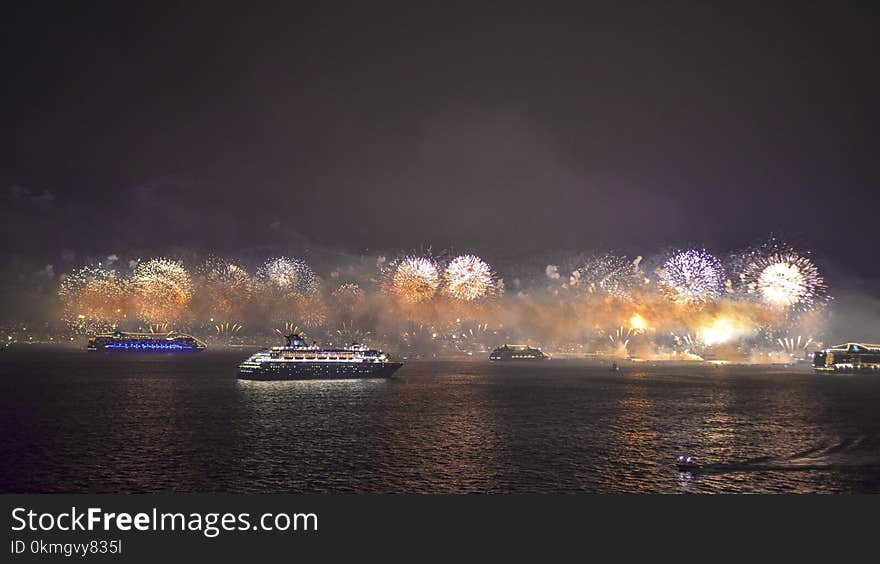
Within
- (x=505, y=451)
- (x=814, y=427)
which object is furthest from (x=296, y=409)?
(x=814, y=427)

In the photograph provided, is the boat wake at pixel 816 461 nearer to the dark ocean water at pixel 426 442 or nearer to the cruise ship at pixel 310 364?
the dark ocean water at pixel 426 442

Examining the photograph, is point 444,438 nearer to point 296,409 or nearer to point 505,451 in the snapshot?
point 505,451

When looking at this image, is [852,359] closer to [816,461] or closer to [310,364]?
[310,364]

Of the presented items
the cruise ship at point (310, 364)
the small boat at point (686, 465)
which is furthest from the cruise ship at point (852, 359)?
the small boat at point (686, 465)

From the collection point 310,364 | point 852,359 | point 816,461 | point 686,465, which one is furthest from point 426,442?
point 852,359

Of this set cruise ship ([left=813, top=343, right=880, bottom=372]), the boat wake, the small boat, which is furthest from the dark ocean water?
cruise ship ([left=813, top=343, right=880, bottom=372])

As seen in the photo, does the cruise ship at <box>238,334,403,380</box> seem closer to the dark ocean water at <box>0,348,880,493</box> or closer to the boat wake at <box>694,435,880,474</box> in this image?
the dark ocean water at <box>0,348,880,493</box>

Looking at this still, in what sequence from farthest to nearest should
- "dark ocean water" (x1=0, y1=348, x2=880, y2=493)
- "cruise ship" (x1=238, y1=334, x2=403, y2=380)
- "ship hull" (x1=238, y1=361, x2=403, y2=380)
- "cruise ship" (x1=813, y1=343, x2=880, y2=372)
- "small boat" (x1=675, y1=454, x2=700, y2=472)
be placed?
"cruise ship" (x1=813, y1=343, x2=880, y2=372) → "cruise ship" (x1=238, y1=334, x2=403, y2=380) → "ship hull" (x1=238, y1=361, x2=403, y2=380) → "small boat" (x1=675, y1=454, x2=700, y2=472) → "dark ocean water" (x1=0, y1=348, x2=880, y2=493)
